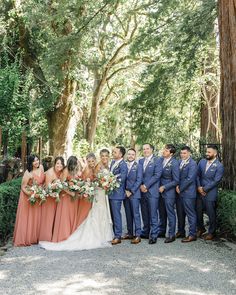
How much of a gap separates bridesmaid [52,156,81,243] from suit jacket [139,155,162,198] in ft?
4.26

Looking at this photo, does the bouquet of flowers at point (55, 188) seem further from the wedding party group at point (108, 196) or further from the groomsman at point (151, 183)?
the groomsman at point (151, 183)

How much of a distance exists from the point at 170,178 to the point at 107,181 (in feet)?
4.29

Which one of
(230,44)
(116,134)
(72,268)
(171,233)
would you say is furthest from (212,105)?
(116,134)

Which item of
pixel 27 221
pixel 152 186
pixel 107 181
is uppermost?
pixel 107 181

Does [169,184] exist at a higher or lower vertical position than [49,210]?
higher

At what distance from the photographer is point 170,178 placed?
915cm

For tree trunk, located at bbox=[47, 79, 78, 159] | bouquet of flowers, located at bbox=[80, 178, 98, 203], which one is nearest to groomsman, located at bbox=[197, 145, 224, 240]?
bouquet of flowers, located at bbox=[80, 178, 98, 203]

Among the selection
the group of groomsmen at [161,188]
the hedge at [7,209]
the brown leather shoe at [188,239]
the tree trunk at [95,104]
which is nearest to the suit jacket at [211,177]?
the group of groomsmen at [161,188]

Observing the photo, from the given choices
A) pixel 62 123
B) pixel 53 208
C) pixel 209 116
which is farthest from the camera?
pixel 62 123

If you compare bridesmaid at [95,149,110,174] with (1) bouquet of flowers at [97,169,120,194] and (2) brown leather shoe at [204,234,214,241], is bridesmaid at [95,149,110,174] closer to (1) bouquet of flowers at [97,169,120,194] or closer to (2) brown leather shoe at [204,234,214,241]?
(1) bouquet of flowers at [97,169,120,194]

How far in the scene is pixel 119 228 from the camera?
8.91 metres

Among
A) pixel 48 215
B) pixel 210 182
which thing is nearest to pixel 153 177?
pixel 210 182

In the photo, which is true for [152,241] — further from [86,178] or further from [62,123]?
[62,123]

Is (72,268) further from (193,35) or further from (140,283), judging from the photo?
(193,35)
